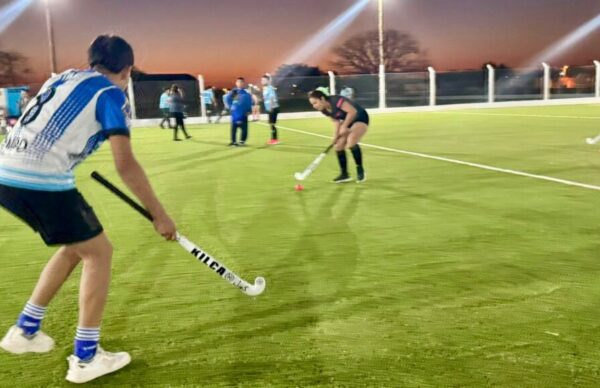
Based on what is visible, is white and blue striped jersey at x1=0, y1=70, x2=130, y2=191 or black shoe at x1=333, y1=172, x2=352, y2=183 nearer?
white and blue striped jersey at x1=0, y1=70, x2=130, y2=191

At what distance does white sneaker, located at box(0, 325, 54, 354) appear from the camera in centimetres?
346

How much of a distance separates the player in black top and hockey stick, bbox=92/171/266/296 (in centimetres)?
594

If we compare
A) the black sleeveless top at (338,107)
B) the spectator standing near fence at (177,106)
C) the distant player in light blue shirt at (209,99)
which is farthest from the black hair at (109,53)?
the distant player in light blue shirt at (209,99)

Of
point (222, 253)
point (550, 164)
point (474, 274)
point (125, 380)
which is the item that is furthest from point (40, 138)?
point (550, 164)

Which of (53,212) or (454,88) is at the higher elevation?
(454,88)

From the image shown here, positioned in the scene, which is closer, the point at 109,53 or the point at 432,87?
the point at 109,53

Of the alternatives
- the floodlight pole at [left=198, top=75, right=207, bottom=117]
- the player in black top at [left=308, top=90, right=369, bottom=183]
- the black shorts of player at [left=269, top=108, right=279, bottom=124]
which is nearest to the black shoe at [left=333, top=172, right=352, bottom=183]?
the player in black top at [left=308, top=90, right=369, bottom=183]

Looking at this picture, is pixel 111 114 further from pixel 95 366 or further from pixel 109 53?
pixel 95 366

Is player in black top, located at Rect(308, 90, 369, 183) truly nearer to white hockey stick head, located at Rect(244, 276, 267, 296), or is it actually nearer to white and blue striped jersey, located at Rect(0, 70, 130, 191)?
white hockey stick head, located at Rect(244, 276, 267, 296)

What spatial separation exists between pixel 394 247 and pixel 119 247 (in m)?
2.86

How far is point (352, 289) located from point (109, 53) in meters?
2.56

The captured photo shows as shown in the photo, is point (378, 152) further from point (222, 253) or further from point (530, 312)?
point (530, 312)

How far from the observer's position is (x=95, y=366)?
3.21 m

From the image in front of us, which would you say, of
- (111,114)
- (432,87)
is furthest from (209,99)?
(111,114)
